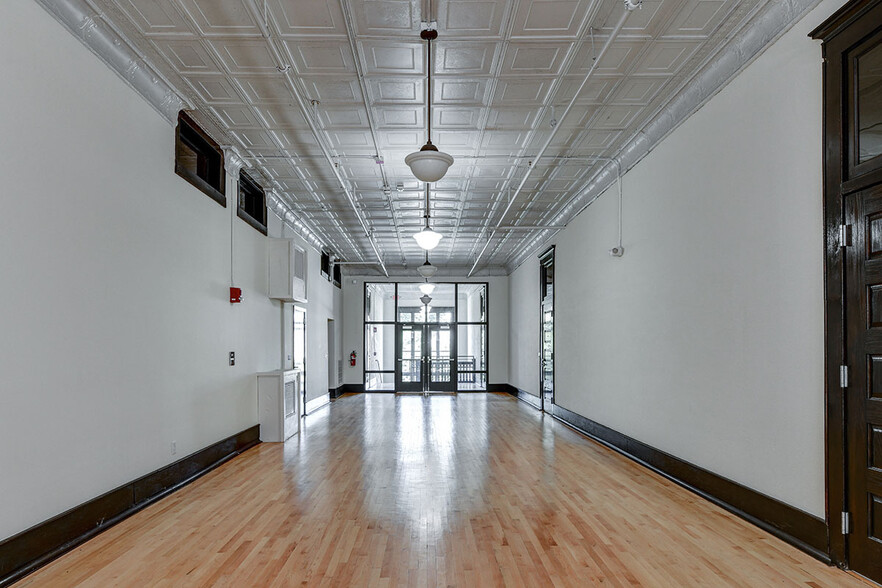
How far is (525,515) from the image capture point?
445 centimetres

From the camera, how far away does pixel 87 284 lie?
3926mm

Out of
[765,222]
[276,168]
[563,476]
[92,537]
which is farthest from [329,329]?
[765,222]

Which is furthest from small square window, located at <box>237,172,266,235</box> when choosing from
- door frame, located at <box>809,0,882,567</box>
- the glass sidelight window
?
the glass sidelight window

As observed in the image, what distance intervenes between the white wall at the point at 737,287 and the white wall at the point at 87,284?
4.95 m

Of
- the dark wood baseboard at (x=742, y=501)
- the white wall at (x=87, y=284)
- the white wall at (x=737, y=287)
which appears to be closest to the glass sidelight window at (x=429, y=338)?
the white wall at (x=737, y=287)

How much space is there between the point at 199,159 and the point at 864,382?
256 inches

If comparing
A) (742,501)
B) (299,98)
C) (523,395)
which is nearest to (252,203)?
(299,98)

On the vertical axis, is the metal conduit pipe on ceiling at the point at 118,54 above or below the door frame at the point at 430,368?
above

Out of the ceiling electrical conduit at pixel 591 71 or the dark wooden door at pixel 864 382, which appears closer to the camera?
the dark wooden door at pixel 864 382

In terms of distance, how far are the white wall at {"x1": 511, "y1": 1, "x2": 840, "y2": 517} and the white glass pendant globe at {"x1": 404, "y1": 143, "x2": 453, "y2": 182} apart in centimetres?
240

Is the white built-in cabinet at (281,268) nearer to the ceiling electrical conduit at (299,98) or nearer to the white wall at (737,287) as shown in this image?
the ceiling electrical conduit at (299,98)

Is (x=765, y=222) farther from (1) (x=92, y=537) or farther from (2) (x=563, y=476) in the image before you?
(1) (x=92, y=537)

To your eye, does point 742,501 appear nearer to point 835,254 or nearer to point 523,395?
point 835,254

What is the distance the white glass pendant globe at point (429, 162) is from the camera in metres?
4.39
